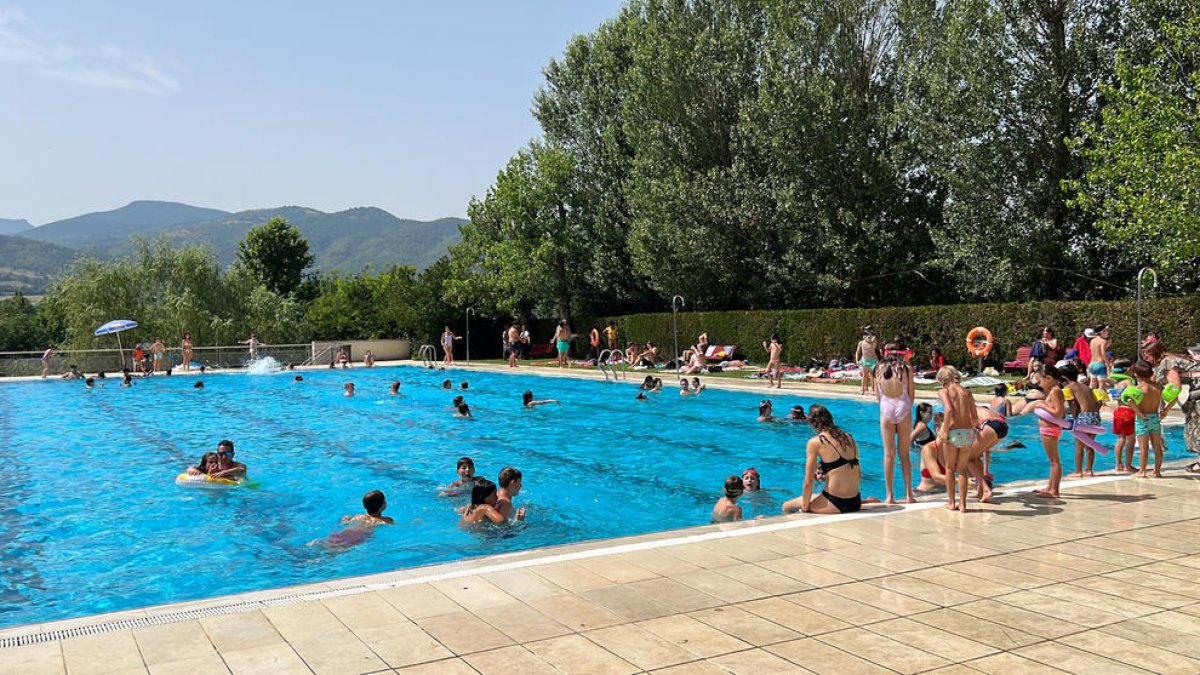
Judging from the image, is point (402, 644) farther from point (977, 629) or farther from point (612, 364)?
point (612, 364)

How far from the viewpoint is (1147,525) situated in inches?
308

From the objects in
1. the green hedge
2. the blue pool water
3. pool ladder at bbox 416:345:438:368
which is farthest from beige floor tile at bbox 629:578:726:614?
pool ladder at bbox 416:345:438:368

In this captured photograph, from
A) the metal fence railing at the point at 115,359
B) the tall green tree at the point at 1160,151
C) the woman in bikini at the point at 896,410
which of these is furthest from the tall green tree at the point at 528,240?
the woman in bikini at the point at 896,410

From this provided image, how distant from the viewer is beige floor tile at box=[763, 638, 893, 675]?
4.54 meters

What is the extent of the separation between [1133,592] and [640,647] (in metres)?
3.44

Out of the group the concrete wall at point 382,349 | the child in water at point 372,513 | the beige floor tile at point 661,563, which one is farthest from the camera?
the concrete wall at point 382,349

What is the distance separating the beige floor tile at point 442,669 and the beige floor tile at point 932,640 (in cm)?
236

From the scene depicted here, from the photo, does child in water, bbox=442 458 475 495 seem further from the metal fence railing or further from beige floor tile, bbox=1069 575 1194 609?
the metal fence railing

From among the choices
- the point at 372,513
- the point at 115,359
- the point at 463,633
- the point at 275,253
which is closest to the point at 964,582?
the point at 463,633

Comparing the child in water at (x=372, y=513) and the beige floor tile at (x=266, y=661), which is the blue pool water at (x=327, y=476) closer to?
the child in water at (x=372, y=513)

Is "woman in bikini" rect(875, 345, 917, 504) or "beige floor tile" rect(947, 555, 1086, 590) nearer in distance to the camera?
"beige floor tile" rect(947, 555, 1086, 590)

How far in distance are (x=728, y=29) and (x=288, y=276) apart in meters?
81.2

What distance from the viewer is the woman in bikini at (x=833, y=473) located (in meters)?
8.73

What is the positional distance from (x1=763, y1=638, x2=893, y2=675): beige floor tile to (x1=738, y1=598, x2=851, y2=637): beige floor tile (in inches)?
8.0
